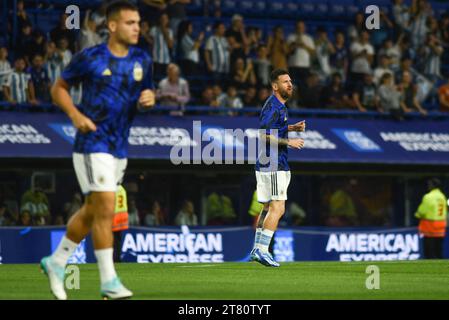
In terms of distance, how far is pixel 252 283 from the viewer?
14.4m

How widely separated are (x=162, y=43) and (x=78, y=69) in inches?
733

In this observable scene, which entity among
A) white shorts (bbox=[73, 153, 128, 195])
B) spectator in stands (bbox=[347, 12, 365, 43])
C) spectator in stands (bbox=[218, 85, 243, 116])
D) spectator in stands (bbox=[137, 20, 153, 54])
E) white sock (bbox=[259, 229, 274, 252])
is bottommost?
white sock (bbox=[259, 229, 274, 252])

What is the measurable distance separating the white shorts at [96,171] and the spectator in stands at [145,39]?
1817cm

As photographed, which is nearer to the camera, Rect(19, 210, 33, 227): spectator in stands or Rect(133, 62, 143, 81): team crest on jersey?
Rect(133, 62, 143, 81): team crest on jersey

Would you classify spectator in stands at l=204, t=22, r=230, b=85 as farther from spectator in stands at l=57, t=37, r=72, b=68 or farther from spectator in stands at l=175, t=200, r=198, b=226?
spectator in stands at l=57, t=37, r=72, b=68

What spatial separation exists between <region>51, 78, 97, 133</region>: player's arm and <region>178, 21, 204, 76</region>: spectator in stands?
62.9ft

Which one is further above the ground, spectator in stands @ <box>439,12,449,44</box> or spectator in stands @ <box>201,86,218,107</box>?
spectator in stands @ <box>439,12,449,44</box>

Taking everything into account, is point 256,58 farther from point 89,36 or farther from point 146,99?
point 146,99

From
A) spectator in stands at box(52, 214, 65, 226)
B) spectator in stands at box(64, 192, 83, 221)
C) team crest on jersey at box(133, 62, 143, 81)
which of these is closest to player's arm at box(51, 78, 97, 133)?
team crest on jersey at box(133, 62, 143, 81)

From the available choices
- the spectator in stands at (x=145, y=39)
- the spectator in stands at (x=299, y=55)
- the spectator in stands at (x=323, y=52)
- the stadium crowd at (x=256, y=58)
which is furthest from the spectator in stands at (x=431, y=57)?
the spectator in stands at (x=145, y=39)

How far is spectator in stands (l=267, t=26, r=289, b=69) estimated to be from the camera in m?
31.4

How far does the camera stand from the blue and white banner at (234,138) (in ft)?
91.4

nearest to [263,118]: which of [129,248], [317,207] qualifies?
[129,248]
